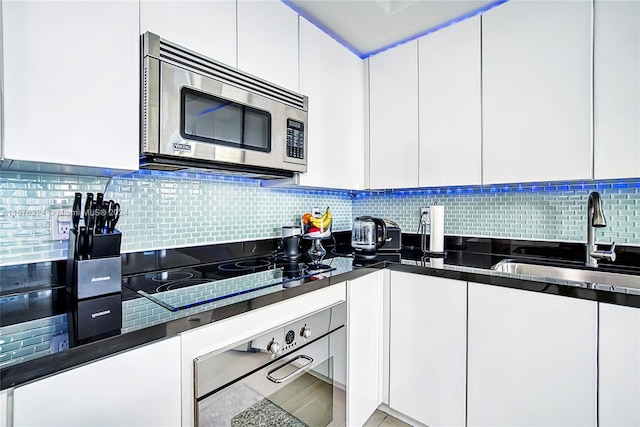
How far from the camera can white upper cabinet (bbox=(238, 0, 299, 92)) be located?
1339 mm

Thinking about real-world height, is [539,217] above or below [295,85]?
below

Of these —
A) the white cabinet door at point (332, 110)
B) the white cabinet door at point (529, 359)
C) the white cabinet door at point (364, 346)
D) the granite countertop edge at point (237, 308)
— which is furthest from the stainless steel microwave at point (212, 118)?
the white cabinet door at point (529, 359)

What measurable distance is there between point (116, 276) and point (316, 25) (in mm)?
1612

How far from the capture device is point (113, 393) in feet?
2.28

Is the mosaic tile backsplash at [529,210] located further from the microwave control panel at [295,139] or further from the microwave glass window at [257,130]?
the microwave glass window at [257,130]

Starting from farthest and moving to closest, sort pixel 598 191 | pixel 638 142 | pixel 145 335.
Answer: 1. pixel 598 191
2. pixel 638 142
3. pixel 145 335

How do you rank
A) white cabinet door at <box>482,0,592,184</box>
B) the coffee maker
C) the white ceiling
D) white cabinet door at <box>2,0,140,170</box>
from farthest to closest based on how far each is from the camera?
the coffee maker, the white ceiling, white cabinet door at <box>482,0,592,184</box>, white cabinet door at <box>2,0,140,170</box>

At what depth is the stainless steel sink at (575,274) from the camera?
135 cm

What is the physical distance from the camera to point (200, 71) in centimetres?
116

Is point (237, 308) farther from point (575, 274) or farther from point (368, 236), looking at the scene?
point (575, 274)

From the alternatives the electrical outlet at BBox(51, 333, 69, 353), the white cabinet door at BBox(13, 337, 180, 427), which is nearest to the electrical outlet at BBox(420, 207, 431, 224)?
the white cabinet door at BBox(13, 337, 180, 427)

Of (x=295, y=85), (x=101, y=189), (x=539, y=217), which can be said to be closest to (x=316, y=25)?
(x=295, y=85)

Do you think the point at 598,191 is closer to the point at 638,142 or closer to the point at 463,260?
the point at 638,142

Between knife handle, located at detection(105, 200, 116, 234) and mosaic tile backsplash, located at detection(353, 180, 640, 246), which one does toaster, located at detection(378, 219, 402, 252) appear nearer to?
mosaic tile backsplash, located at detection(353, 180, 640, 246)
